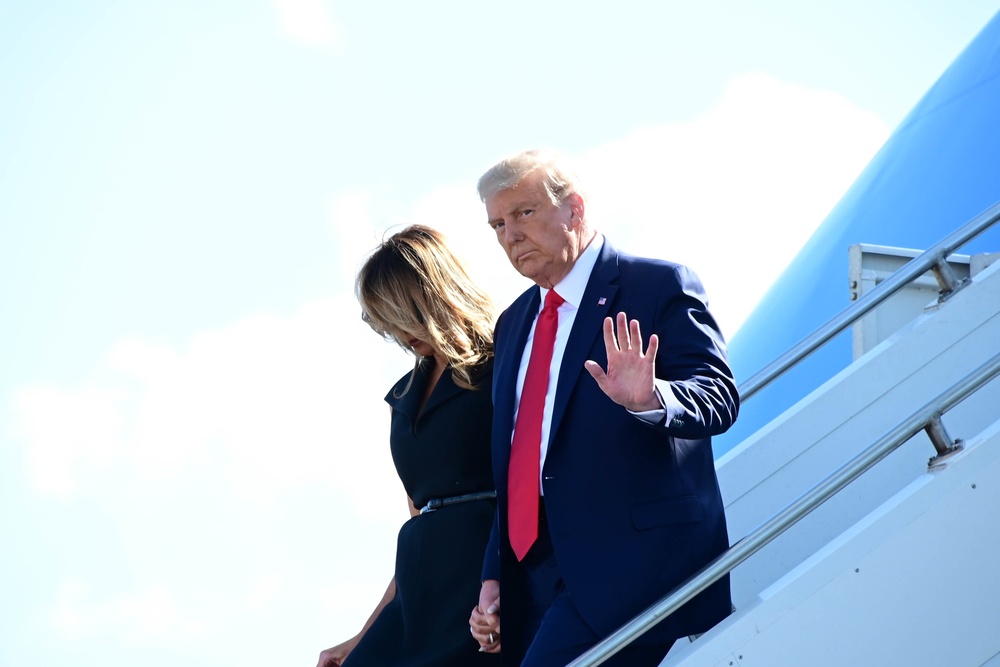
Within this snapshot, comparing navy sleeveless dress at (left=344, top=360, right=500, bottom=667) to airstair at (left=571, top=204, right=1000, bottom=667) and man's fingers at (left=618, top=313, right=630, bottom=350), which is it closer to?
airstair at (left=571, top=204, right=1000, bottom=667)

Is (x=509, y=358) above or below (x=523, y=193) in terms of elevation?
below

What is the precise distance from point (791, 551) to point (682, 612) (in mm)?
1403

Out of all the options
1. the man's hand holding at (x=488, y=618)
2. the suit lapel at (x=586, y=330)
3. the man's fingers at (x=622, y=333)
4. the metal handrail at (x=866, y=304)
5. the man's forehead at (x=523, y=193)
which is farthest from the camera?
the metal handrail at (x=866, y=304)

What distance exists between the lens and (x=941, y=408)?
3.32 m

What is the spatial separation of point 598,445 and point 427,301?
0.90 meters

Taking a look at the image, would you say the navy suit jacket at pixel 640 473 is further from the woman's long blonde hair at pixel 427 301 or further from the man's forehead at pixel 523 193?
the woman's long blonde hair at pixel 427 301

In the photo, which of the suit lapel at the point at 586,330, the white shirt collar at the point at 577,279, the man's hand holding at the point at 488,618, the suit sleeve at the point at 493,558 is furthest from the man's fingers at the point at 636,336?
the man's hand holding at the point at 488,618

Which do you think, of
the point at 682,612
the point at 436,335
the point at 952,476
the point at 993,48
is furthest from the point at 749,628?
the point at 993,48

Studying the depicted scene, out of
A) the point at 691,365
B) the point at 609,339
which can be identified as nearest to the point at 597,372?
the point at 609,339

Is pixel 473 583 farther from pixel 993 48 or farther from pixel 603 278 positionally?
pixel 993 48

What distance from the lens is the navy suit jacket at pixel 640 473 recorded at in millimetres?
3137

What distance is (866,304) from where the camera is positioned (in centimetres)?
412

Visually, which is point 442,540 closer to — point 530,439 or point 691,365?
point 530,439

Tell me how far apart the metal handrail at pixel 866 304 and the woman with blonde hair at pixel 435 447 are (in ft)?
2.84
